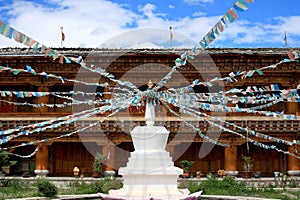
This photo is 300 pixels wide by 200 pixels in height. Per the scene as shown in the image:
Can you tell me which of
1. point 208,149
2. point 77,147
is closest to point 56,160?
point 77,147

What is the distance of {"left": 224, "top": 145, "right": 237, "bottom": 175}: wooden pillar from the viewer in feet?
73.4

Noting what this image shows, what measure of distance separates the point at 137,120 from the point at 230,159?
5083 millimetres

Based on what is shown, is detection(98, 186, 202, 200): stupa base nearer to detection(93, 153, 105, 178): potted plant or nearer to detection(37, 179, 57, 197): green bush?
detection(37, 179, 57, 197): green bush

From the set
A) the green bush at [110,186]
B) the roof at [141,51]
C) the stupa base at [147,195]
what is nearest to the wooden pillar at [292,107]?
the roof at [141,51]

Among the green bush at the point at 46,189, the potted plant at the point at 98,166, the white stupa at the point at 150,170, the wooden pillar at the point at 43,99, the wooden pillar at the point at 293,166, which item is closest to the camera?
the white stupa at the point at 150,170

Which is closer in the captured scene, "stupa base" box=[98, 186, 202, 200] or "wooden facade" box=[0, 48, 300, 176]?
"stupa base" box=[98, 186, 202, 200]

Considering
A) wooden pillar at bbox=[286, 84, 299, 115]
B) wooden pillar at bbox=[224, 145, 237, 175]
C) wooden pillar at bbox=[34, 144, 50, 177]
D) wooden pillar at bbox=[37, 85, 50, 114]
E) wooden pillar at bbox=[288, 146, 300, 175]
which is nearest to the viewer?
wooden pillar at bbox=[224, 145, 237, 175]

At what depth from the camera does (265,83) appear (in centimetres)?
2388

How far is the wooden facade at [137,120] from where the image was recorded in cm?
2277

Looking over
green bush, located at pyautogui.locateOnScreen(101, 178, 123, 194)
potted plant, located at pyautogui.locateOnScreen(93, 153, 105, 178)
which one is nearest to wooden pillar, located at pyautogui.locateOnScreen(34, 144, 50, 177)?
potted plant, located at pyautogui.locateOnScreen(93, 153, 105, 178)

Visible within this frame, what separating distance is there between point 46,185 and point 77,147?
11372mm

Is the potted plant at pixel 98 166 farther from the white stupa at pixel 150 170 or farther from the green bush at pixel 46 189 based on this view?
the white stupa at pixel 150 170

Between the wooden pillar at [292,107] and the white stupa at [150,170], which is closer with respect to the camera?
the white stupa at [150,170]

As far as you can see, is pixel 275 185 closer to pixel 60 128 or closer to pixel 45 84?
pixel 60 128
